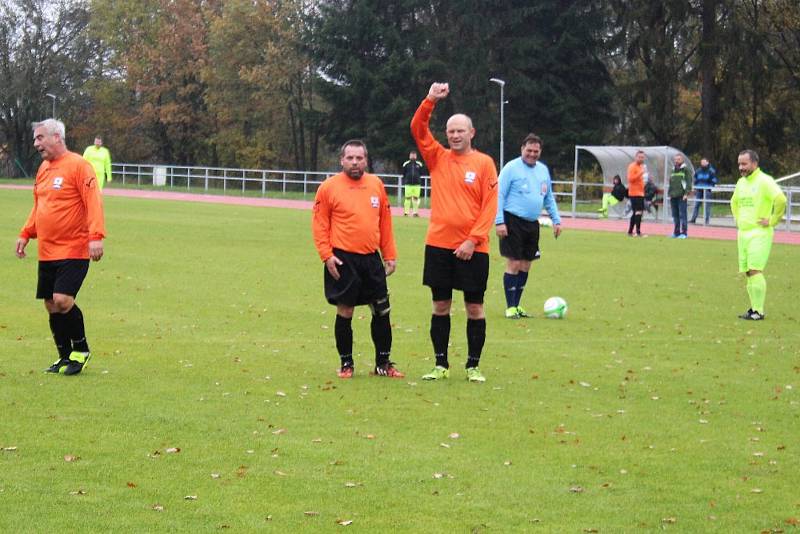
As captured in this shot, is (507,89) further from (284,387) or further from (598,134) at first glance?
(284,387)

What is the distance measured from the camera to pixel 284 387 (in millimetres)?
9711

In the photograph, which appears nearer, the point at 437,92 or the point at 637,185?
the point at 437,92

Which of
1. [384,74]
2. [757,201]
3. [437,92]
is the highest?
[384,74]

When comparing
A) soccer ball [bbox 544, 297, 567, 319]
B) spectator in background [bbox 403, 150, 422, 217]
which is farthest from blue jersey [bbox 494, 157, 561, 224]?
spectator in background [bbox 403, 150, 422, 217]

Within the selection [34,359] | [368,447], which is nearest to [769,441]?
[368,447]

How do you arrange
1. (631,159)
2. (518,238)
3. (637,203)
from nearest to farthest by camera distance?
(518,238), (637,203), (631,159)

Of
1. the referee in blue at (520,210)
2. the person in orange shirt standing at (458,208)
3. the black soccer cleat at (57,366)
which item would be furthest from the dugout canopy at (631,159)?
the black soccer cleat at (57,366)

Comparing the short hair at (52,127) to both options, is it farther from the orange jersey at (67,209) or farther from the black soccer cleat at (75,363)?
the black soccer cleat at (75,363)

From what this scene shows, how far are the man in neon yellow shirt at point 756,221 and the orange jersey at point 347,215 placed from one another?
6.32m

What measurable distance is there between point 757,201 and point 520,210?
9.33 ft

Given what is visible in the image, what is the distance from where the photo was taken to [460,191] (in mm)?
9797

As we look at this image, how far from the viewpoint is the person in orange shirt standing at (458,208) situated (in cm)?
971

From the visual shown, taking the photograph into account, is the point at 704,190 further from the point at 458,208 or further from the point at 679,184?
the point at 458,208

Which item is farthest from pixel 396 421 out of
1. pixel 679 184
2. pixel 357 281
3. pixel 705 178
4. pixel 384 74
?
pixel 384 74
